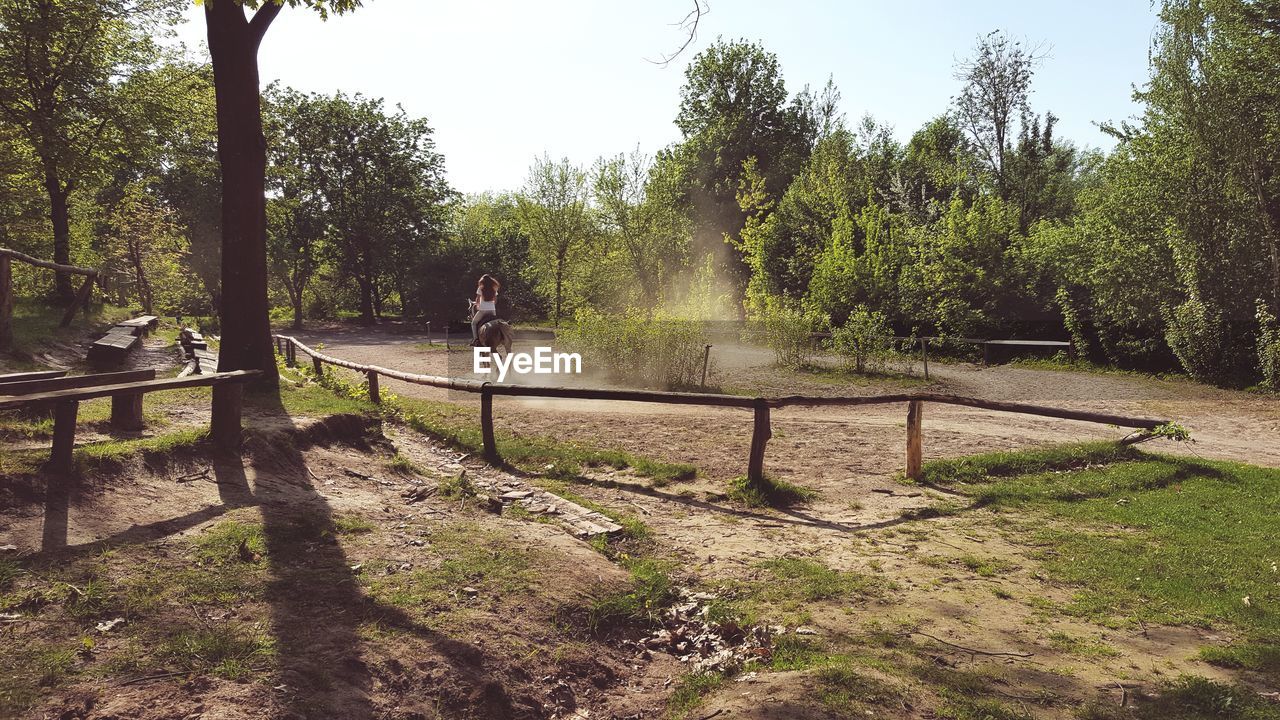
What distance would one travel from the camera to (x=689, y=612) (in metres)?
5.00

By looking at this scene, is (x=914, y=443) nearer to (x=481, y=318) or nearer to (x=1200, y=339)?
(x=481, y=318)

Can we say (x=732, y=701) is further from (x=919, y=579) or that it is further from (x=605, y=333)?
(x=605, y=333)

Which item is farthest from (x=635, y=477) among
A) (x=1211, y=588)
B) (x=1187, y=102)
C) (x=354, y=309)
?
(x=354, y=309)

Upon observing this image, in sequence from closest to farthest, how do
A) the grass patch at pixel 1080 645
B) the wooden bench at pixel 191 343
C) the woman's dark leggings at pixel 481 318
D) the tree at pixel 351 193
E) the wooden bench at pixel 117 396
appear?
the grass patch at pixel 1080 645 → the wooden bench at pixel 117 396 → the wooden bench at pixel 191 343 → the woman's dark leggings at pixel 481 318 → the tree at pixel 351 193

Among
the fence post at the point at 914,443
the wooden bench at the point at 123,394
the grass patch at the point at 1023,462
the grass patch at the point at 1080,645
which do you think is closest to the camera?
the grass patch at the point at 1080,645

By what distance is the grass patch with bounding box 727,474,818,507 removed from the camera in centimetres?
787

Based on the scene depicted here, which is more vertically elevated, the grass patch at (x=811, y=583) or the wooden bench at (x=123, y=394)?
the wooden bench at (x=123, y=394)

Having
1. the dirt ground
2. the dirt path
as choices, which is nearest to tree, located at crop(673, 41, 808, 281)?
the dirt path

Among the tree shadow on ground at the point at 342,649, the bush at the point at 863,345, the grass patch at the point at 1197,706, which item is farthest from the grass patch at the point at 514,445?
the bush at the point at 863,345

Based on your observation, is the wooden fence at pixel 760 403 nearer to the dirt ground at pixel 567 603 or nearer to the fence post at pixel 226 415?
the dirt ground at pixel 567 603

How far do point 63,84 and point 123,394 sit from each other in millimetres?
A: 22861

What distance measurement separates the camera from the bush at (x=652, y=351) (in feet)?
56.2

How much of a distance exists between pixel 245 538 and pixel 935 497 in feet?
24.7

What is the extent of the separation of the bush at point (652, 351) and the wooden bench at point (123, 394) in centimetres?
1104
